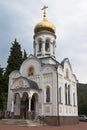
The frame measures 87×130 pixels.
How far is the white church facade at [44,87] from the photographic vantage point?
23984 millimetres

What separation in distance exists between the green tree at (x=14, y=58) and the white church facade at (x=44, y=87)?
27.4ft

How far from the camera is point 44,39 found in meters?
29.3

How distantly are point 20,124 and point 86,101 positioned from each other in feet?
103

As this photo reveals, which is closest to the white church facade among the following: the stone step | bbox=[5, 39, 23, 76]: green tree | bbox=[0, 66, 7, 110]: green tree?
the stone step

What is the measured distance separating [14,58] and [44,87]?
1475 centimetres

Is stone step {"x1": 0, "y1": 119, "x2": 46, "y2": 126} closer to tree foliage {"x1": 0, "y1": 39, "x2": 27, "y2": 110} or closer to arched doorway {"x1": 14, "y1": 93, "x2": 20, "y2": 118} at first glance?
arched doorway {"x1": 14, "y1": 93, "x2": 20, "y2": 118}

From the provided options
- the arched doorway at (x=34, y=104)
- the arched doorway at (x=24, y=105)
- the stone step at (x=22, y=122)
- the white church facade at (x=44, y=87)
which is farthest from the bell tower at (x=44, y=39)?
the stone step at (x=22, y=122)

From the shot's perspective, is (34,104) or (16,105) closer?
(34,104)

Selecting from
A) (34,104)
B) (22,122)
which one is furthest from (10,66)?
(22,122)

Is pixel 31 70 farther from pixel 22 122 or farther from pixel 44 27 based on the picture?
pixel 22 122

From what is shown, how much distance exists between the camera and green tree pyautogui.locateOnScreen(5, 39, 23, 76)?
3691 cm

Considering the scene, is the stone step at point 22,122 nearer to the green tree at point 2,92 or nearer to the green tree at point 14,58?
the green tree at point 2,92

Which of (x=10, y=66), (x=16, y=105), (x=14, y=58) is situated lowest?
(x=16, y=105)

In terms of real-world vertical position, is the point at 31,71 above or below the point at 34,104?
above
